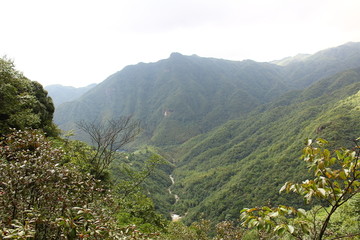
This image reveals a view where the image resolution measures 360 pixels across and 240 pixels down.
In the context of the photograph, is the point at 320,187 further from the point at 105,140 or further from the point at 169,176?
the point at 169,176

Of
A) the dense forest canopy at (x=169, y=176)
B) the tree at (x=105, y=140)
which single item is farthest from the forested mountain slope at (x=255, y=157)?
the tree at (x=105, y=140)

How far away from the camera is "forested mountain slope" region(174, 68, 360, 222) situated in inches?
3209

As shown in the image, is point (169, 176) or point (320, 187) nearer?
point (320, 187)

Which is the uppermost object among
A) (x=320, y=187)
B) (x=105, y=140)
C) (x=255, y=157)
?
(x=320, y=187)

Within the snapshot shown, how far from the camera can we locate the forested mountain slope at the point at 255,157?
8150 cm

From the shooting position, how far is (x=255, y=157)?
12312cm

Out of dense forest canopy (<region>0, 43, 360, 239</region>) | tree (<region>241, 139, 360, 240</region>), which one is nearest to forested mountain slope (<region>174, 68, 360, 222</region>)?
dense forest canopy (<region>0, 43, 360, 239</region>)

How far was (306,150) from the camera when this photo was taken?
3467mm

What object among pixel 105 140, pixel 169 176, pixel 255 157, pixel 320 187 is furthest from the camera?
A: pixel 169 176

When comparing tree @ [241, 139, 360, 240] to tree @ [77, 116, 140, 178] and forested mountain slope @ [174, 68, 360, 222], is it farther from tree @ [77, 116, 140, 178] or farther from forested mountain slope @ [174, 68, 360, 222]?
forested mountain slope @ [174, 68, 360, 222]

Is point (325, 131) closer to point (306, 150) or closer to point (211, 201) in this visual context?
point (211, 201)

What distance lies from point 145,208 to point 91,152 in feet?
19.6

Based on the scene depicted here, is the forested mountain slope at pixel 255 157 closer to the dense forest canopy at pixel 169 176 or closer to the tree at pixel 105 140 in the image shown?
the dense forest canopy at pixel 169 176

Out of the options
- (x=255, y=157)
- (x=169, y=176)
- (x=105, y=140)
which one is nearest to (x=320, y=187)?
(x=105, y=140)
